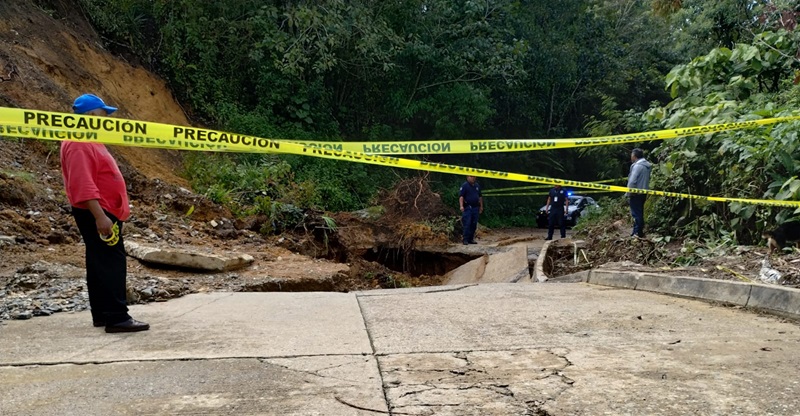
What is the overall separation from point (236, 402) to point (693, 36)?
2231cm

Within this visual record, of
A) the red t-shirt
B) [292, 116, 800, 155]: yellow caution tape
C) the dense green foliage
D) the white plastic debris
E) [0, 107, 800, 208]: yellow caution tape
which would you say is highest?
the dense green foliage

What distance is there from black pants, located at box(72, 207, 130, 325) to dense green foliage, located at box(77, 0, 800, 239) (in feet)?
19.7

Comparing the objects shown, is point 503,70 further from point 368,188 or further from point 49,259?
point 49,259

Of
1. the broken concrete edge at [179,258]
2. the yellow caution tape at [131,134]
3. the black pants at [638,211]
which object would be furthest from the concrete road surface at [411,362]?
the black pants at [638,211]

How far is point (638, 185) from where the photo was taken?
31.3 ft

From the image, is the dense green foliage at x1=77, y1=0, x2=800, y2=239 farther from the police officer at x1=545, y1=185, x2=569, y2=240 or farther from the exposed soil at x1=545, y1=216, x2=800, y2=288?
the police officer at x1=545, y1=185, x2=569, y2=240

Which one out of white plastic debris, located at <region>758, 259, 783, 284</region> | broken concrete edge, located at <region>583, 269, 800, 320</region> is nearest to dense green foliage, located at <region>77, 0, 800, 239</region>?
white plastic debris, located at <region>758, 259, 783, 284</region>

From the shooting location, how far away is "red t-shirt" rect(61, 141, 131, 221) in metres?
3.90

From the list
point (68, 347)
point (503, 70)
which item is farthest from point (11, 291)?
point (503, 70)

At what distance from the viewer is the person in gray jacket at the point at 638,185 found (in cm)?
930

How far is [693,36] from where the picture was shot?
2105 cm

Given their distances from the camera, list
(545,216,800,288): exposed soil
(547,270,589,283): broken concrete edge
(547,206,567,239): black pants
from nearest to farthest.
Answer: (545,216,800,288): exposed soil < (547,270,589,283): broken concrete edge < (547,206,567,239): black pants

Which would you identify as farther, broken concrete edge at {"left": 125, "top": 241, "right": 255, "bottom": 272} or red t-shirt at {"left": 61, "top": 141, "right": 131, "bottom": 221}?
broken concrete edge at {"left": 125, "top": 241, "right": 255, "bottom": 272}

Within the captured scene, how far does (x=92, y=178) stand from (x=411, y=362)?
2.37 metres
